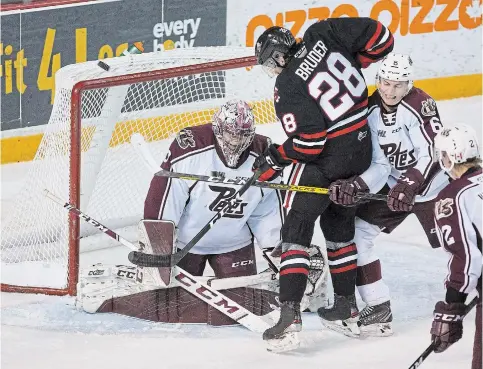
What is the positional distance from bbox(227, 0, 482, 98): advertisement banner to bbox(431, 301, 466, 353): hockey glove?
3.38 metres

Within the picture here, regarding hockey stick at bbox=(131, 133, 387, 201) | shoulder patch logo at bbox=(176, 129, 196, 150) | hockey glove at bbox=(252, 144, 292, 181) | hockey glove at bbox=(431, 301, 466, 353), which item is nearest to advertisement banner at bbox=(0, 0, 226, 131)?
hockey stick at bbox=(131, 133, 387, 201)

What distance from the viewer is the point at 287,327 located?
5.02 meters

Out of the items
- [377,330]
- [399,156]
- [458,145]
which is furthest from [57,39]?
[458,145]

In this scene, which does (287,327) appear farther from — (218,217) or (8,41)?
(8,41)

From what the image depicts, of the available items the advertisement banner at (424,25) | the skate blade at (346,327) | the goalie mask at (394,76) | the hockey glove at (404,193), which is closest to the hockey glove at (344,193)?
the hockey glove at (404,193)

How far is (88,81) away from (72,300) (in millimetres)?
806

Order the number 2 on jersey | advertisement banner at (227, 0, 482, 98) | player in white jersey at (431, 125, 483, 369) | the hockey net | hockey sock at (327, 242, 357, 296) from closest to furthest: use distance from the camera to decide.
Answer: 1. player in white jersey at (431, 125, 483, 369)
2. the number 2 on jersey
3. hockey sock at (327, 242, 357, 296)
4. the hockey net
5. advertisement banner at (227, 0, 482, 98)

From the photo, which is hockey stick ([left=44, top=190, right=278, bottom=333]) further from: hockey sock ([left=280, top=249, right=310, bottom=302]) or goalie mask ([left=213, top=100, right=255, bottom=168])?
goalie mask ([left=213, top=100, right=255, bottom=168])

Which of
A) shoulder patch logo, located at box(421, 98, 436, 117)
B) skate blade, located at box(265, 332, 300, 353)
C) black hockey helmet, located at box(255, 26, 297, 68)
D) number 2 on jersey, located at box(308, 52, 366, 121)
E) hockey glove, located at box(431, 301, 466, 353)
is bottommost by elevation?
skate blade, located at box(265, 332, 300, 353)

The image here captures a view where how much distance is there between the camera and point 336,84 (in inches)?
196

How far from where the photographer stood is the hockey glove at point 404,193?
5062 millimetres

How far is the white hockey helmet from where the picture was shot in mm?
4301

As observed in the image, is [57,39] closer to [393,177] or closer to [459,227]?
[393,177]

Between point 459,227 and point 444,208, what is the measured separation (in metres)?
0.07
